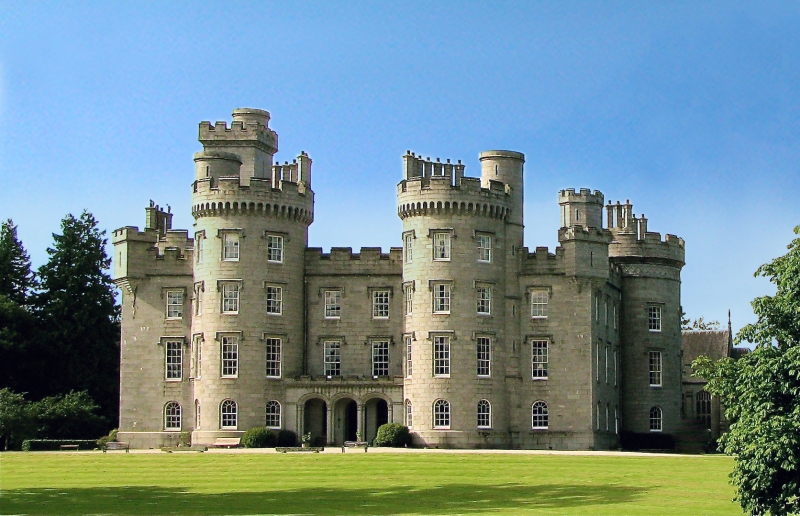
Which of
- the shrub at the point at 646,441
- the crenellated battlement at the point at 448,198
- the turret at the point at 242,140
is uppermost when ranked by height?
the turret at the point at 242,140

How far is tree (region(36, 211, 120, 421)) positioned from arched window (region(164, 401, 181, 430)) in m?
10.5

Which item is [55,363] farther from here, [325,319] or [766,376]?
[766,376]

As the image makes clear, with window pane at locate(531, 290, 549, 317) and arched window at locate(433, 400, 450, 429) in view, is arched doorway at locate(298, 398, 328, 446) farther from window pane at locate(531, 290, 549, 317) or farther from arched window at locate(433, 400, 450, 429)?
window pane at locate(531, 290, 549, 317)

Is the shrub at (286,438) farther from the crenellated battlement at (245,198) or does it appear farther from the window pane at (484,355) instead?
the crenellated battlement at (245,198)

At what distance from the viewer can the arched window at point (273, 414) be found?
64500mm

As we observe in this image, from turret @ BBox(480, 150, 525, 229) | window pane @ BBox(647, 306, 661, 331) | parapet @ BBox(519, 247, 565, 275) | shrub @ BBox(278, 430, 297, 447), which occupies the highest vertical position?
turret @ BBox(480, 150, 525, 229)

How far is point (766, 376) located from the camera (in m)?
27.9

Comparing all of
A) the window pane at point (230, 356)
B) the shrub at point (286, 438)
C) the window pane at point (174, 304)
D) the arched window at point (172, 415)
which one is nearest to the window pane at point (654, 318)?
the shrub at point (286, 438)

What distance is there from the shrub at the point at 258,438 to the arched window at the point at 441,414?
299 inches

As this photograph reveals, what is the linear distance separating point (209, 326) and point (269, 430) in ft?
19.2

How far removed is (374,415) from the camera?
213ft

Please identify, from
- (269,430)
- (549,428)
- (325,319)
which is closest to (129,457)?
(269,430)

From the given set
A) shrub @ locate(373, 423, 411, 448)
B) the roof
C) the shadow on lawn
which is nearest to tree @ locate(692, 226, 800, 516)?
the shadow on lawn

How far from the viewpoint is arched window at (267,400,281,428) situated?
212 feet
